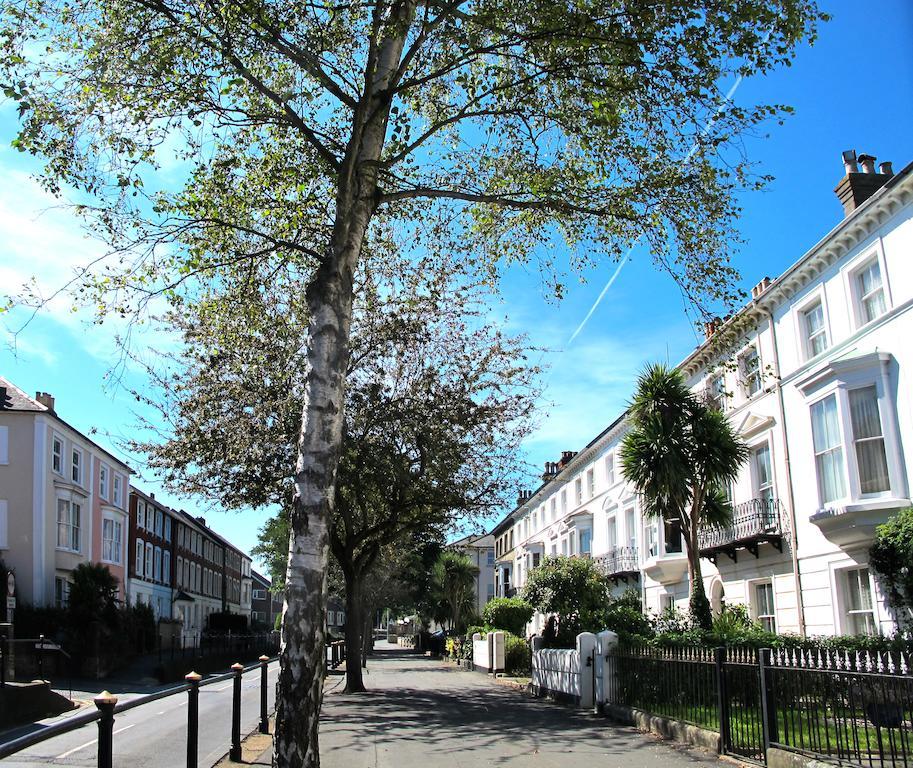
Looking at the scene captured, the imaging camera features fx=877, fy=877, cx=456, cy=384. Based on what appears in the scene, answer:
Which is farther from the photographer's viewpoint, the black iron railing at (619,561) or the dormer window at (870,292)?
the black iron railing at (619,561)

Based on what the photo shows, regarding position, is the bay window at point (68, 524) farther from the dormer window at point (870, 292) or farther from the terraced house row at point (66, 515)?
the dormer window at point (870, 292)

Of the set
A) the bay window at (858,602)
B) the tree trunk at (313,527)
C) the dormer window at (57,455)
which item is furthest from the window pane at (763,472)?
the dormer window at (57,455)

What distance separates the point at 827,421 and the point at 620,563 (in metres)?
17.2

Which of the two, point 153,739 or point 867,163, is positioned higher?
point 867,163

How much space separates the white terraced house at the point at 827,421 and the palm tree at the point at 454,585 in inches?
1619

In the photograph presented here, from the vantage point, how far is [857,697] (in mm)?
7914

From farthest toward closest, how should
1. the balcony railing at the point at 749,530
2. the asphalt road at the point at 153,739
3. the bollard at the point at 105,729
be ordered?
the balcony railing at the point at 749,530 → the asphalt road at the point at 153,739 → the bollard at the point at 105,729

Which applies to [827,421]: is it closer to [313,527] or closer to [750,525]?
[750,525]

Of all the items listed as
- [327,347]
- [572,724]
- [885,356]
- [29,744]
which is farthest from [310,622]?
[885,356]

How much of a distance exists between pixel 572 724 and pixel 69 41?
39.9ft

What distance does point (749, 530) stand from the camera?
2269cm

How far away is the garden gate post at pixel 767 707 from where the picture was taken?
920 cm

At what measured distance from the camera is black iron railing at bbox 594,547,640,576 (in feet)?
112

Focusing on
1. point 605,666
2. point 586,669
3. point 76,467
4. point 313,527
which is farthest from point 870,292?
point 76,467
